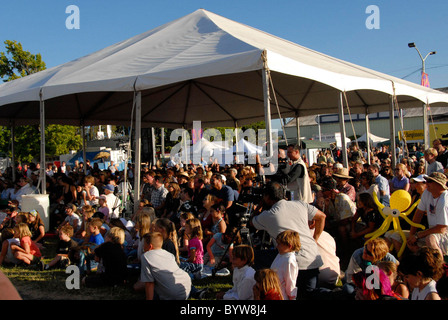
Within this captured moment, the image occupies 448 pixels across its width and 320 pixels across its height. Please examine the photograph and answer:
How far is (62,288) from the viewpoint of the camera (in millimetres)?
5668

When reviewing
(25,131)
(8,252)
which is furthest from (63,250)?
(25,131)

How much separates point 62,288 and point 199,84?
27.1 feet

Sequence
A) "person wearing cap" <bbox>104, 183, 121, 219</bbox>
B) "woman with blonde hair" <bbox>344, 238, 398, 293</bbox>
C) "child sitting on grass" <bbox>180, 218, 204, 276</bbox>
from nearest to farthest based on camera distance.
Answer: "woman with blonde hair" <bbox>344, 238, 398, 293</bbox> → "child sitting on grass" <bbox>180, 218, 204, 276</bbox> → "person wearing cap" <bbox>104, 183, 121, 219</bbox>

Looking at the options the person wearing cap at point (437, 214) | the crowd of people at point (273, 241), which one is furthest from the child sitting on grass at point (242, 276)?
the person wearing cap at point (437, 214)

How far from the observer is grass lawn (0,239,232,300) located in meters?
5.31

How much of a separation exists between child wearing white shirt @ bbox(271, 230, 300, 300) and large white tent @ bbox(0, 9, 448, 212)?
6.71ft

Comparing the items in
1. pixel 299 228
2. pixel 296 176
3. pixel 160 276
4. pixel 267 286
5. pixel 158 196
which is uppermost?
pixel 296 176

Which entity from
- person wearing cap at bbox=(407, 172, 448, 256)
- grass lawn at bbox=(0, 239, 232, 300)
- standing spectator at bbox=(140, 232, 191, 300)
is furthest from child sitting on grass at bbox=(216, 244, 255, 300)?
person wearing cap at bbox=(407, 172, 448, 256)

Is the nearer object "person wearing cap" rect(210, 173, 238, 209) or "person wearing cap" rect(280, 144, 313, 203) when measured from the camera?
"person wearing cap" rect(280, 144, 313, 203)

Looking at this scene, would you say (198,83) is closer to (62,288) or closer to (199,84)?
(199,84)

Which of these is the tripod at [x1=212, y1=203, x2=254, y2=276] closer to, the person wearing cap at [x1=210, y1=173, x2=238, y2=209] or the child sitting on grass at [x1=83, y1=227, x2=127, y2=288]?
the child sitting on grass at [x1=83, y1=227, x2=127, y2=288]

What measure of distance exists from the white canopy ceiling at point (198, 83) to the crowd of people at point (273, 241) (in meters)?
1.91
